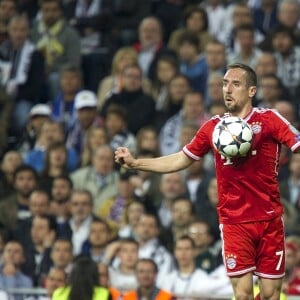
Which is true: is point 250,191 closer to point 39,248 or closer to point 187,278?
point 187,278

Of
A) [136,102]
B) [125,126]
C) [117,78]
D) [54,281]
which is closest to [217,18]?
[117,78]

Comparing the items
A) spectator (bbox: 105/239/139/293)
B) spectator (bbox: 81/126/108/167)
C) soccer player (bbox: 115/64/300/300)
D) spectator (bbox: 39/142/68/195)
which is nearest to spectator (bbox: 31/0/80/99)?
spectator (bbox: 81/126/108/167)

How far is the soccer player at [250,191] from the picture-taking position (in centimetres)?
1016

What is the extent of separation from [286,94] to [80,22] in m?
4.66

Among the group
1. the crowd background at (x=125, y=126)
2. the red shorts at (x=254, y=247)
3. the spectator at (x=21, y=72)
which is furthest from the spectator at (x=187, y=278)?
the spectator at (x=21, y=72)

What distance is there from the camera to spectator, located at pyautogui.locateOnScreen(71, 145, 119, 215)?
15.9 meters

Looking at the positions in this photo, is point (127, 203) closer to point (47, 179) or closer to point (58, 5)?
point (47, 179)

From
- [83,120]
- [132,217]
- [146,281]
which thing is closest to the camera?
[146,281]

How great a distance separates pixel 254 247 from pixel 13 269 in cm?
517

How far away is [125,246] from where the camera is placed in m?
14.5

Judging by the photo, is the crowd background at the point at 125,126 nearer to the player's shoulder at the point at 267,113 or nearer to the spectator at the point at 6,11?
the spectator at the point at 6,11

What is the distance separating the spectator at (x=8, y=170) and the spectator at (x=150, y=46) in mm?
1995

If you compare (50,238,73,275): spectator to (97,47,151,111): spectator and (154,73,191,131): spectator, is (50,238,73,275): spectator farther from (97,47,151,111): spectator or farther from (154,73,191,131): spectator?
(97,47,151,111): spectator

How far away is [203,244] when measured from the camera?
14.4m
